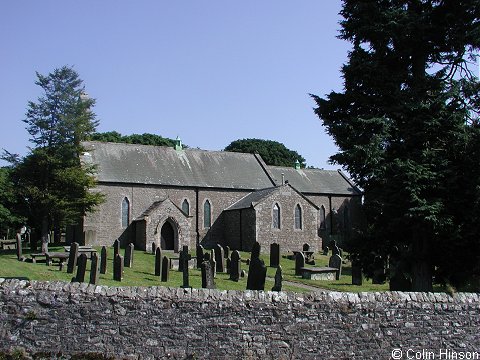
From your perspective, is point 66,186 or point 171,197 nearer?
point 66,186

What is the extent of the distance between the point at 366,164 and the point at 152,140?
6141 cm

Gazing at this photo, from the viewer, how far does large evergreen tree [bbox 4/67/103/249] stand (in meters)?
29.4

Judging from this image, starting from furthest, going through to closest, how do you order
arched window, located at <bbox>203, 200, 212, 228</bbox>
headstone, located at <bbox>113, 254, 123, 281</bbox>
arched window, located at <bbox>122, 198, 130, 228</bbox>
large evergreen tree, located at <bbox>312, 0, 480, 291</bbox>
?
arched window, located at <bbox>203, 200, 212, 228</bbox> < arched window, located at <bbox>122, 198, 130, 228</bbox> < headstone, located at <bbox>113, 254, 123, 281</bbox> < large evergreen tree, located at <bbox>312, 0, 480, 291</bbox>

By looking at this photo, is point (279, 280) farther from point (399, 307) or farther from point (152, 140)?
point (152, 140)

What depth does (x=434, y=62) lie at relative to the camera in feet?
57.7

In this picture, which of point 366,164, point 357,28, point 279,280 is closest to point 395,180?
point 366,164

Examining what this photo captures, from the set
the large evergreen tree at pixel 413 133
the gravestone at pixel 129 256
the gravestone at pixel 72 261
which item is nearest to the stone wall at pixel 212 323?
the large evergreen tree at pixel 413 133

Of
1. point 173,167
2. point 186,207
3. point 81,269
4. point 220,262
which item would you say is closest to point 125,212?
point 186,207

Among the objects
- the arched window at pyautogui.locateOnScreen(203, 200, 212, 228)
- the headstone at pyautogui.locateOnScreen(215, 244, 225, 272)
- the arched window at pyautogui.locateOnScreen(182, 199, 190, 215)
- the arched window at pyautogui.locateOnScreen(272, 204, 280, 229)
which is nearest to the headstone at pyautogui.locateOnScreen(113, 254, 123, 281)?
the headstone at pyautogui.locateOnScreen(215, 244, 225, 272)

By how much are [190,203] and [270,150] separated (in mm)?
41122

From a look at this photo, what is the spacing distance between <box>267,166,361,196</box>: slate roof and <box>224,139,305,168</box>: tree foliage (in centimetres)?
2728

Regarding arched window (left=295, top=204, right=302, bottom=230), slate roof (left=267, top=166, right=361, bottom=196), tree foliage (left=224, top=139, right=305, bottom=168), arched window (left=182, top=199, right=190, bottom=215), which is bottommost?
arched window (left=295, top=204, right=302, bottom=230)

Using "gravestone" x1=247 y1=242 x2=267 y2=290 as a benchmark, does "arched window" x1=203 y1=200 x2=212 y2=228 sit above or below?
above

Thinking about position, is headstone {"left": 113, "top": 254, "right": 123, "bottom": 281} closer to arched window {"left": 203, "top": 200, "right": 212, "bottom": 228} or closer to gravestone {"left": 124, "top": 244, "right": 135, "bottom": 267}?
gravestone {"left": 124, "top": 244, "right": 135, "bottom": 267}
